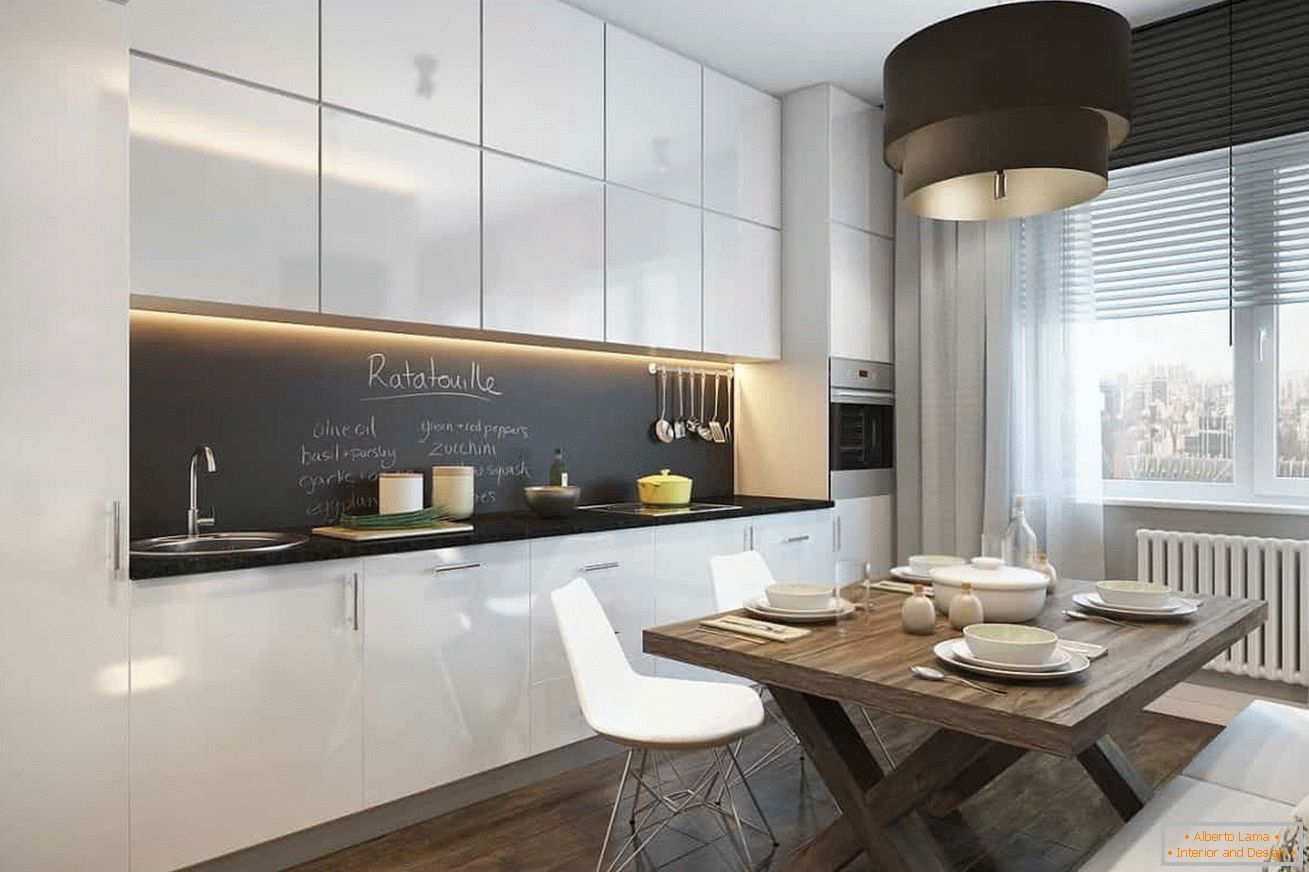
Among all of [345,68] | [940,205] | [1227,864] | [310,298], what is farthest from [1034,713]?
[345,68]

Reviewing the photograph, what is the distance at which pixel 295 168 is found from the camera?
2.64 m

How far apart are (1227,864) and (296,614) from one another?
84.1 inches

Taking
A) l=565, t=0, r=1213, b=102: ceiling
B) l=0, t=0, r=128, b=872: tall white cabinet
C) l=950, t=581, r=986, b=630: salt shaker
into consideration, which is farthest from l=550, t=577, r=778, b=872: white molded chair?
l=565, t=0, r=1213, b=102: ceiling

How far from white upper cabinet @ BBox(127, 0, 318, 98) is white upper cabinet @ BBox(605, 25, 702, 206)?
47.8 inches

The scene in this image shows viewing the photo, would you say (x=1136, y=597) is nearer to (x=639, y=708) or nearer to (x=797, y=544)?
(x=639, y=708)

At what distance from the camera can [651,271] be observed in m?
3.70

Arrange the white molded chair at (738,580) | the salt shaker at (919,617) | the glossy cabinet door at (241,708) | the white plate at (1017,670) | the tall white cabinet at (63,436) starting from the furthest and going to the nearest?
the white molded chair at (738,580)
the glossy cabinet door at (241,708)
the salt shaker at (919,617)
the tall white cabinet at (63,436)
the white plate at (1017,670)

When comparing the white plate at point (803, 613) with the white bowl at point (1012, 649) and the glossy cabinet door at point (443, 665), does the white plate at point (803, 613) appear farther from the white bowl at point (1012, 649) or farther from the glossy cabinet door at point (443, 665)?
the glossy cabinet door at point (443, 665)

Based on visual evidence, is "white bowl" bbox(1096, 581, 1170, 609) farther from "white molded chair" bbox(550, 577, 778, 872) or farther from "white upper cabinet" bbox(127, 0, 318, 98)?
"white upper cabinet" bbox(127, 0, 318, 98)

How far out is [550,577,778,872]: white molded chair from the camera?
86.0 inches

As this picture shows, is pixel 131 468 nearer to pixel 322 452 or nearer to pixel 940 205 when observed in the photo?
pixel 322 452

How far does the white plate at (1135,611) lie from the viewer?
7.21 feet

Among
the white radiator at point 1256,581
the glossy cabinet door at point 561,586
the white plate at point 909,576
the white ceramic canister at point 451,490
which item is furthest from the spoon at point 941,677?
the white radiator at point 1256,581

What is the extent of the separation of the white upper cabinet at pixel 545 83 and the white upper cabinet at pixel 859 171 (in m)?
1.27
